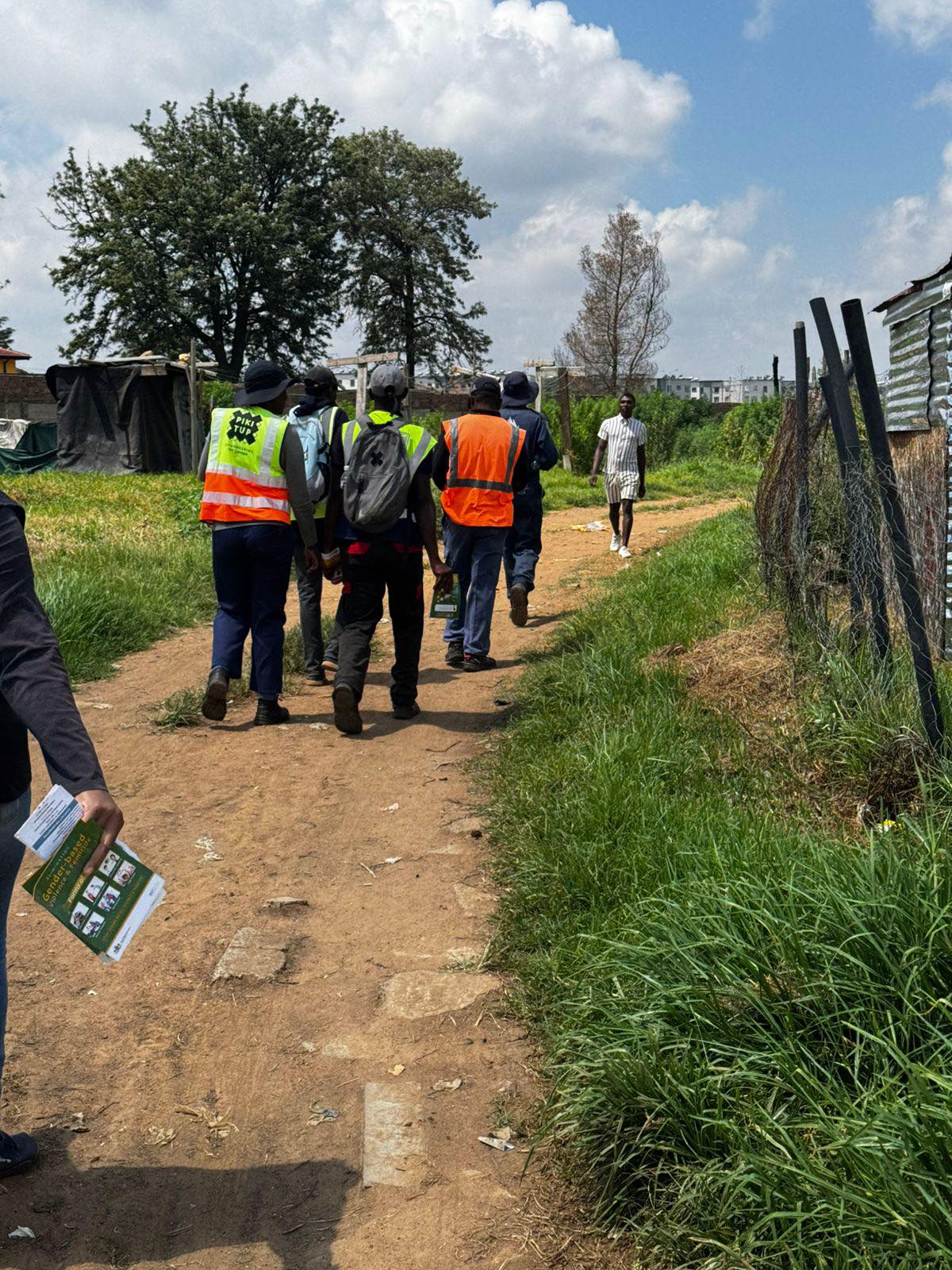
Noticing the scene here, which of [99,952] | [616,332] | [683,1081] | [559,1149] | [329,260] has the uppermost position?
[329,260]

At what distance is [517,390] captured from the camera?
30.7ft

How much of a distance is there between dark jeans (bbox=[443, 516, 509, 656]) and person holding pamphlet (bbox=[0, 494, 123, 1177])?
5.51m

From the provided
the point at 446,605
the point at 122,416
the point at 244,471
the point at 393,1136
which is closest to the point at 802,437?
the point at 446,605

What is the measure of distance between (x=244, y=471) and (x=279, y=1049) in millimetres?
3757

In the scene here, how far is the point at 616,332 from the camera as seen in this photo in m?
43.3

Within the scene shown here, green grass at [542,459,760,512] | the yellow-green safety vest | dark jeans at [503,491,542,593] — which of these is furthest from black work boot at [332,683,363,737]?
green grass at [542,459,760,512]

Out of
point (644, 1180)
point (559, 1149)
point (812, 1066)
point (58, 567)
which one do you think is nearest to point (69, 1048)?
point (559, 1149)

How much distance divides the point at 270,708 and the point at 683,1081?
4548 mm

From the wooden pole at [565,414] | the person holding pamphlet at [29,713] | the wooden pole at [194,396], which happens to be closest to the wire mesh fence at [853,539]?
the person holding pamphlet at [29,713]

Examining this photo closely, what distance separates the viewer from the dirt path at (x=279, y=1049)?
9.51 ft

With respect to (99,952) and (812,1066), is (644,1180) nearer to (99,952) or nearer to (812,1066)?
(812,1066)

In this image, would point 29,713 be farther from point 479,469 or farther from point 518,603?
point 518,603

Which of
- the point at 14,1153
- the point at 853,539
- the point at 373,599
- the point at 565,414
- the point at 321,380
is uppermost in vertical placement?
the point at 565,414


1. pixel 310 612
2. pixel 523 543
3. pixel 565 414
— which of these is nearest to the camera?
pixel 310 612
